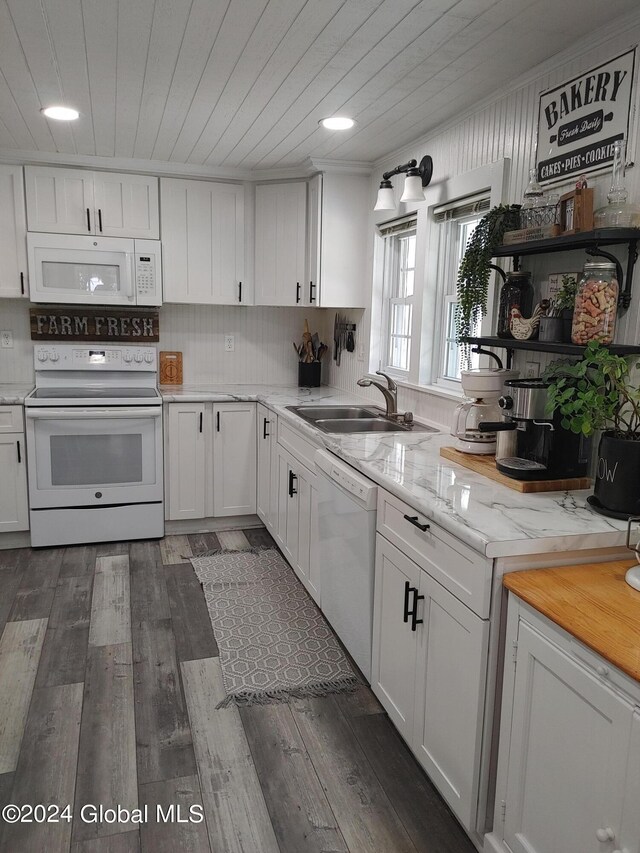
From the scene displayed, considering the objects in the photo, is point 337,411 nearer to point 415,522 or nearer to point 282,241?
point 282,241

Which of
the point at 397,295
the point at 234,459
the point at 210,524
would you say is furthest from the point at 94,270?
the point at 397,295

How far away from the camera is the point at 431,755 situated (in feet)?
6.28

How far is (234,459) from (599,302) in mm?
2689

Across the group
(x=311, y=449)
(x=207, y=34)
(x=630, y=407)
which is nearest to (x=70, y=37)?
(x=207, y=34)

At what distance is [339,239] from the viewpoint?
13.3 ft

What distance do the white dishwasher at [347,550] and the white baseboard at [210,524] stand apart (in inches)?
57.3

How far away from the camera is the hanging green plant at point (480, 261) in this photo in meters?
2.47

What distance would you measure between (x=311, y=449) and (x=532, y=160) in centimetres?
151

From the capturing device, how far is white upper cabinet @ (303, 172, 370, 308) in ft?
13.2

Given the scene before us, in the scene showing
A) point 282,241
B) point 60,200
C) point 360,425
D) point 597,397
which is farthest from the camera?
point 282,241

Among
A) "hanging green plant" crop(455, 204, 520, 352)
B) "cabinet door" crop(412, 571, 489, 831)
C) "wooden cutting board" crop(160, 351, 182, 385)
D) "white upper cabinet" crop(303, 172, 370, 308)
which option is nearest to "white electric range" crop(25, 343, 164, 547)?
"wooden cutting board" crop(160, 351, 182, 385)

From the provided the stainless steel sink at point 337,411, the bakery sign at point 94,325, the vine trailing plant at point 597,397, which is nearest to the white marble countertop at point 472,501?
the vine trailing plant at point 597,397

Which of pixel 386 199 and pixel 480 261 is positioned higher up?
pixel 386 199

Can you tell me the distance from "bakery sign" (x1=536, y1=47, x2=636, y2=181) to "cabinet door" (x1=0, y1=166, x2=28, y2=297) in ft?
9.87
